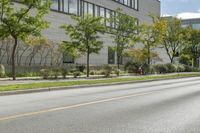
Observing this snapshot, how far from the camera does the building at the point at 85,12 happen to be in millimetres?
53969

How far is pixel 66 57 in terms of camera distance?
55875 mm

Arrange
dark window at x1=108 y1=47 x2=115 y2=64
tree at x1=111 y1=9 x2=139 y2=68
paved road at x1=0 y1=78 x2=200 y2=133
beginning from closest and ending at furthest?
paved road at x1=0 y1=78 x2=200 y2=133 → tree at x1=111 y1=9 x2=139 y2=68 → dark window at x1=108 y1=47 x2=115 y2=64

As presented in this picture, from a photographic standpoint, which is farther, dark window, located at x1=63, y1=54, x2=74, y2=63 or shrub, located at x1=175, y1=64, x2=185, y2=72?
shrub, located at x1=175, y1=64, x2=185, y2=72

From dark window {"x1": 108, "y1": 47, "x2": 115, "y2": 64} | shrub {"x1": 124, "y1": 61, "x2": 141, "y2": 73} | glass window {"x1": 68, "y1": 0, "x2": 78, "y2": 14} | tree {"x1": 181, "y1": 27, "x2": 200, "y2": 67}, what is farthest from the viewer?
tree {"x1": 181, "y1": 27, "x2": 200, "y2": 67}

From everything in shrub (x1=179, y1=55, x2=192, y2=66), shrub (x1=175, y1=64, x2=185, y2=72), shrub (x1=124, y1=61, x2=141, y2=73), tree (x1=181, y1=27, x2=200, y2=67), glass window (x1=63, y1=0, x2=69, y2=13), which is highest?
glass window (x1=63, y1=0, x2=69, y2=13)

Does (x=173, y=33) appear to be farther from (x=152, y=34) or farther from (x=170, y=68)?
(x=152, y=34)

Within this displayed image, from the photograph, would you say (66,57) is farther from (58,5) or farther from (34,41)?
(34,41)

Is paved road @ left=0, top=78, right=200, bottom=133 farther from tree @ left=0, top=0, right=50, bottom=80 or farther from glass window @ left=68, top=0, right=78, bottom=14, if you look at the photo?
glass window @ left=68, top=0, right=78, bottom=14

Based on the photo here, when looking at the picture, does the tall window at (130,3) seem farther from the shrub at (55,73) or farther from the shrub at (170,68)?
the shrub at (55,73)

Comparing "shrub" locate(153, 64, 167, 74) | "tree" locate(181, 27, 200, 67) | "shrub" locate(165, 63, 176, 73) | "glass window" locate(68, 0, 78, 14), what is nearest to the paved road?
"glass window" locate(68, 0, 78, 14)

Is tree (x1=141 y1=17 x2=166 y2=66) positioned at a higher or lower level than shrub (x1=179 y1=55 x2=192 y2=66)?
higher

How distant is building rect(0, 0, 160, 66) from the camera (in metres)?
54.0

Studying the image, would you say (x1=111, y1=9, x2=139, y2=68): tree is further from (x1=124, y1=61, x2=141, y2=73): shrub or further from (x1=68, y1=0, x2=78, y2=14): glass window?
(x1=68, y1=0, x2=78, y2=14): glass window

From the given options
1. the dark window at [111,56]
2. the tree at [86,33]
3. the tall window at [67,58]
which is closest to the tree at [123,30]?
the tall window at [67,58]
